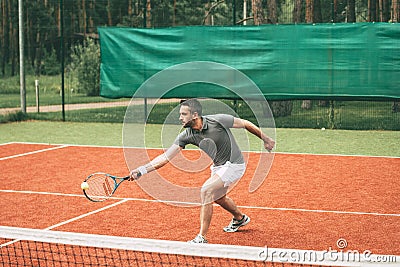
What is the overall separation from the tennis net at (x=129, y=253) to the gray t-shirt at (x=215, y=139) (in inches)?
45.8

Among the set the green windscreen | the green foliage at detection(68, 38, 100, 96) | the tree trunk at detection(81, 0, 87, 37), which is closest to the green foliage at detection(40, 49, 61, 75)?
the tree trunk at detection(81, 0, 87, 37)

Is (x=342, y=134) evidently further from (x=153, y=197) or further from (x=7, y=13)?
(x=7, y=13)

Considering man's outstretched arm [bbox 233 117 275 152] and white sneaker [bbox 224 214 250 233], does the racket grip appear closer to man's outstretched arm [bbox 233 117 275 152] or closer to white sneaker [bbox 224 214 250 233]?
man's outstretched arm [bbox 233 117 275 152]

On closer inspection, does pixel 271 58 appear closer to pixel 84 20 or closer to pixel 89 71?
pixel 89 71

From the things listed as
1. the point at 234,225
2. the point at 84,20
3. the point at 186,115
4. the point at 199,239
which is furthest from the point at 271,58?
the point at 84,20

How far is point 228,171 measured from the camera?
289 inches

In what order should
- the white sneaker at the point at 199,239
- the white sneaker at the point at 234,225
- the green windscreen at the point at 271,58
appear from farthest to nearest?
the green windscreen at the point at 271,58 → the white sneaker at the point at 234,225 → the white sneaker at the point at 199,239

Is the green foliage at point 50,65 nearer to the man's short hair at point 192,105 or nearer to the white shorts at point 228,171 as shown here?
the white shorts at point 228,171

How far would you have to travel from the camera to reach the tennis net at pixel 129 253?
4859 millimetres

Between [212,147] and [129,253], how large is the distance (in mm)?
1367

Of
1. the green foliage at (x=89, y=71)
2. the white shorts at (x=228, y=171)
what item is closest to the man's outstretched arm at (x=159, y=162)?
the white shorts at (x=228, y=171)

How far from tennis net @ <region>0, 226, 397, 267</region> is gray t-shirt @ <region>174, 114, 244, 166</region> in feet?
3.82

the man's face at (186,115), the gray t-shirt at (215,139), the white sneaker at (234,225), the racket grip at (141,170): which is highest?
the man's face at (186,115)

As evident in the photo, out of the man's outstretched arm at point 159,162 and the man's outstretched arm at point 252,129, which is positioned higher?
the man's outstretched arm at point 252,129
